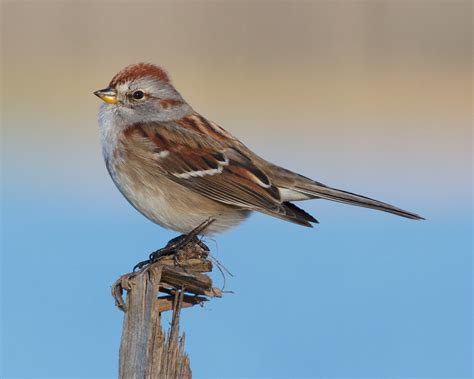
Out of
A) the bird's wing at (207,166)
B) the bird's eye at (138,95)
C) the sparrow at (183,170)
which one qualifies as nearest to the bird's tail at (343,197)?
the sparrow at (183,170)

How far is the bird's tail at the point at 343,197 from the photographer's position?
480 cm

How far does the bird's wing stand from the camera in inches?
194

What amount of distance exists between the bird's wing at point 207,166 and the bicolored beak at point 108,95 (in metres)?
0.19

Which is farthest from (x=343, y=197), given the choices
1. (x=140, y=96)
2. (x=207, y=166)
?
(x=140, y=96)

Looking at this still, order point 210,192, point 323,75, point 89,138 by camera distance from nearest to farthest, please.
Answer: point 210,192 → point 89,138 → point 323,75

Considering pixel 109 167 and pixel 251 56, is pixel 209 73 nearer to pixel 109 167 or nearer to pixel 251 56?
pixel 251 56

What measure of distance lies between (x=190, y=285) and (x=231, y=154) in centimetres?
143

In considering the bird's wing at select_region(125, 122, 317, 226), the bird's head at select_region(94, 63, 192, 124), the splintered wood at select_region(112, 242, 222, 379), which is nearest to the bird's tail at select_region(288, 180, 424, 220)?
the bird's wing at select_region(125, 122, 317, 226)

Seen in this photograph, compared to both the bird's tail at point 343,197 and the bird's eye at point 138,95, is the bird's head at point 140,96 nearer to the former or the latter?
the bird's eye at point 138,95

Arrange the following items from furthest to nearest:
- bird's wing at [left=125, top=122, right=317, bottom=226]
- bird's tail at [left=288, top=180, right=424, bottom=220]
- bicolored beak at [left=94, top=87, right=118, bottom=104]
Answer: bicolored beak at [left=94, top=87, right=118, bottom=104]
bird's wing at [left=125, top=122, right=317, bottom=226]
bird's tail at [left=288, top=180, right=424, bottom=220]

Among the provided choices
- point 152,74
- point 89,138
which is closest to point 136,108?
point 152,74

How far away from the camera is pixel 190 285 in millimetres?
3842

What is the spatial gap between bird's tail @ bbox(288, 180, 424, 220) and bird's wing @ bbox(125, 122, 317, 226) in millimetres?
146

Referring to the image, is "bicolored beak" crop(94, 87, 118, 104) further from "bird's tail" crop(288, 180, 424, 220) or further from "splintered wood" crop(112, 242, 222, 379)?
"splintered wood" crop(112, 242, 222, 379)
